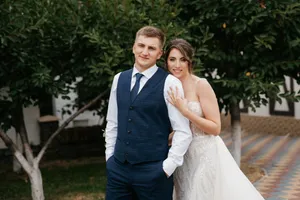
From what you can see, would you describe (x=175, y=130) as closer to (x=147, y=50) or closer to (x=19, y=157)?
(x=147, y=50)

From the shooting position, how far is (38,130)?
11.7 metres

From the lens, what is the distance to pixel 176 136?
3.44 m

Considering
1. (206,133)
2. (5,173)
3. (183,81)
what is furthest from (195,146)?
(5,173)

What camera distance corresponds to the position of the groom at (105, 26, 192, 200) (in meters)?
3.42

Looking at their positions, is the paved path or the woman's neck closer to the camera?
the woman's neck

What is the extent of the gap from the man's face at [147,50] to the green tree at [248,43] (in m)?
3.39

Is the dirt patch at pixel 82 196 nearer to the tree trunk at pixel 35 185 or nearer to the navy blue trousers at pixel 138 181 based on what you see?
the tree trunk at pixel 35 185

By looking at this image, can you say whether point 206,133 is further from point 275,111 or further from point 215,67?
point 275,111

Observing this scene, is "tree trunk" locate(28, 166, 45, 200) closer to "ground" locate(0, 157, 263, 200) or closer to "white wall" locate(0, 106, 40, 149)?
"ground" locate(0, 157, 263, 200)

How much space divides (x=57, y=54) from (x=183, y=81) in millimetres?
3707

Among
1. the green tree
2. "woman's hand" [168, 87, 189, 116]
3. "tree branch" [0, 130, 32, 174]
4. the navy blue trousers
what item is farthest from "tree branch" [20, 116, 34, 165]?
"woman's hand" [168, 87, 189, 116]

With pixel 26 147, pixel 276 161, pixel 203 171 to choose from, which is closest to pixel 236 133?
pixel 276 161

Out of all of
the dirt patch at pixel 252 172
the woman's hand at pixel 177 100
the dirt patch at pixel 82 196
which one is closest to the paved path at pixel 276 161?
the dirt patch at pixel 252 172

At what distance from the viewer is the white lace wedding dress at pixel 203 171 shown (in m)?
3.86
